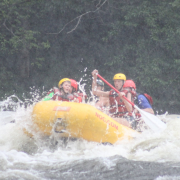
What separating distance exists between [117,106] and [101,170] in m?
2.16

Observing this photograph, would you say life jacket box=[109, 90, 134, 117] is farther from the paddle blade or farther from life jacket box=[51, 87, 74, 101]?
life jacket box=[51, 87, 74, 101]

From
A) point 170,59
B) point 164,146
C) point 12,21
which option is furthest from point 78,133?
point 12,21

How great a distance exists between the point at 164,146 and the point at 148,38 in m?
5.88

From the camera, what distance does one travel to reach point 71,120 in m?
4.04

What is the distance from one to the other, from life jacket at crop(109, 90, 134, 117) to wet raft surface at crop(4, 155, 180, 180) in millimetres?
1767

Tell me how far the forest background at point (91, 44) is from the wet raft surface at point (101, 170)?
5.89 metres

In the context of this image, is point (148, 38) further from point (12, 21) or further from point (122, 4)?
point (12, 21)

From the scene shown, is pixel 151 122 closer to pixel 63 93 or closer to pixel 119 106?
pixel 119 106

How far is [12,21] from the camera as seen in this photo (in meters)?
9.85

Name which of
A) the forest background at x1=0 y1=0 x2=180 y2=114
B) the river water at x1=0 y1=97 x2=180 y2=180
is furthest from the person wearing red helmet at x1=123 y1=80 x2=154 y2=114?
the forest background at x1=0 y1=0 x2=180 y2=114

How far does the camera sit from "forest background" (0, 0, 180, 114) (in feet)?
30.6

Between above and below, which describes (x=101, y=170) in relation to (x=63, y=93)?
below

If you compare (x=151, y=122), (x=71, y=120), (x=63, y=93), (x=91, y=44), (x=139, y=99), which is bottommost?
(x=151, y=122)

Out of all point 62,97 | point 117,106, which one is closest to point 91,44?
point 117,106
